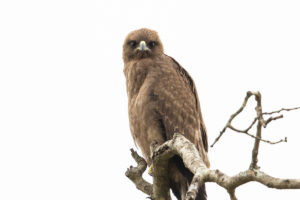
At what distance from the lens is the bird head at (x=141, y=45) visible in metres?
7.59

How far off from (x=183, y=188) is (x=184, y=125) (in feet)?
2.81

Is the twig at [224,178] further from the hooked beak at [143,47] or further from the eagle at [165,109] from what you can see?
the hooked beak at [143,47]

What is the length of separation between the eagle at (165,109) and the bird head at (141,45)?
0.20m

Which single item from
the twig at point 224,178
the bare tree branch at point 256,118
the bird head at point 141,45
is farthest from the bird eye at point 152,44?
the bare tree branch at point 256,118

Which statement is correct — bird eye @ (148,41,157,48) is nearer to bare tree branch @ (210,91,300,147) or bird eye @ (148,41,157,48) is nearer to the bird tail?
the bird tail

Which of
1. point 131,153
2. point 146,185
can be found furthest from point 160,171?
point 131,153

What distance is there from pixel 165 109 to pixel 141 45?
51.6 inches

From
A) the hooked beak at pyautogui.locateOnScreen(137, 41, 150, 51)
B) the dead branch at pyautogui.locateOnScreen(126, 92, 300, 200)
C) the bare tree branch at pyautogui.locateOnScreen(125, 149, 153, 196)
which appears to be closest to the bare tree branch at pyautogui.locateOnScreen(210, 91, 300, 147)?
the dead branch at pyautogui.locateOnScreen(126, 92, 300, 200)

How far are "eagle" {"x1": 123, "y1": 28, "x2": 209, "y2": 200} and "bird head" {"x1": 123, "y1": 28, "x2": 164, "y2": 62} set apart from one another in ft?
0.67

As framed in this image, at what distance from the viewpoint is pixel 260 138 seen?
320 cm

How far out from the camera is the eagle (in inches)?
258

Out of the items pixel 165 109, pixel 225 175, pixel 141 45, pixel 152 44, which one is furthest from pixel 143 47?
pixel 225 175

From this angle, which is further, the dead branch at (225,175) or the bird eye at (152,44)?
the bird eye at (152,44)

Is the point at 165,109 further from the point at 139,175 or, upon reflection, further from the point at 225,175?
the point at 225,175
